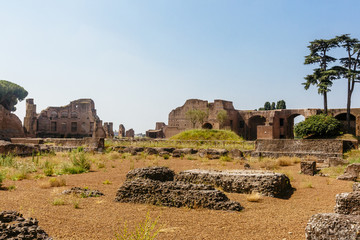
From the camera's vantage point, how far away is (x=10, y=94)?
162 ft

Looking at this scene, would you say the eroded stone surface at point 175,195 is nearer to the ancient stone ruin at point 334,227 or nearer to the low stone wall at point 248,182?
the low stone wall at point 248,182

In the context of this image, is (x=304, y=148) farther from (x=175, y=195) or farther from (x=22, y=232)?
(x=22, y=232)

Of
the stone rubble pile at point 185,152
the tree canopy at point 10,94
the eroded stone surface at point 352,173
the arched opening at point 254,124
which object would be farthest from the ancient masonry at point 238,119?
the eroded stone surface at point 352,173

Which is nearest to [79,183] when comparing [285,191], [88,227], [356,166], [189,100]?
[88,227]

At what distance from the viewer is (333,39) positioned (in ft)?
99.6

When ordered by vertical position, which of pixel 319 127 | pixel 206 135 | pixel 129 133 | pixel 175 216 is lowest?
pixel 175 216

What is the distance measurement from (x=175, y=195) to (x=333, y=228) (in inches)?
130

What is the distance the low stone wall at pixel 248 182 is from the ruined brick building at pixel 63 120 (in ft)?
121

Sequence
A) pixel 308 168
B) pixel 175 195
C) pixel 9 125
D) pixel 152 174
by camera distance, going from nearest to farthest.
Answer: pixel 175 195 → pixel 152 174 → pixel 308 168 → pixel 9 125

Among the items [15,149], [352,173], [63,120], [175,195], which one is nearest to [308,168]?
[352,173]

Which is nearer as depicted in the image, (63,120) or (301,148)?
(301,148)

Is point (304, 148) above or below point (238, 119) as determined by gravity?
below

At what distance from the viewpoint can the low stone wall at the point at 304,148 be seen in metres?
13.3

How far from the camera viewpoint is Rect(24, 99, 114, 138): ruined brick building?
142 feet
